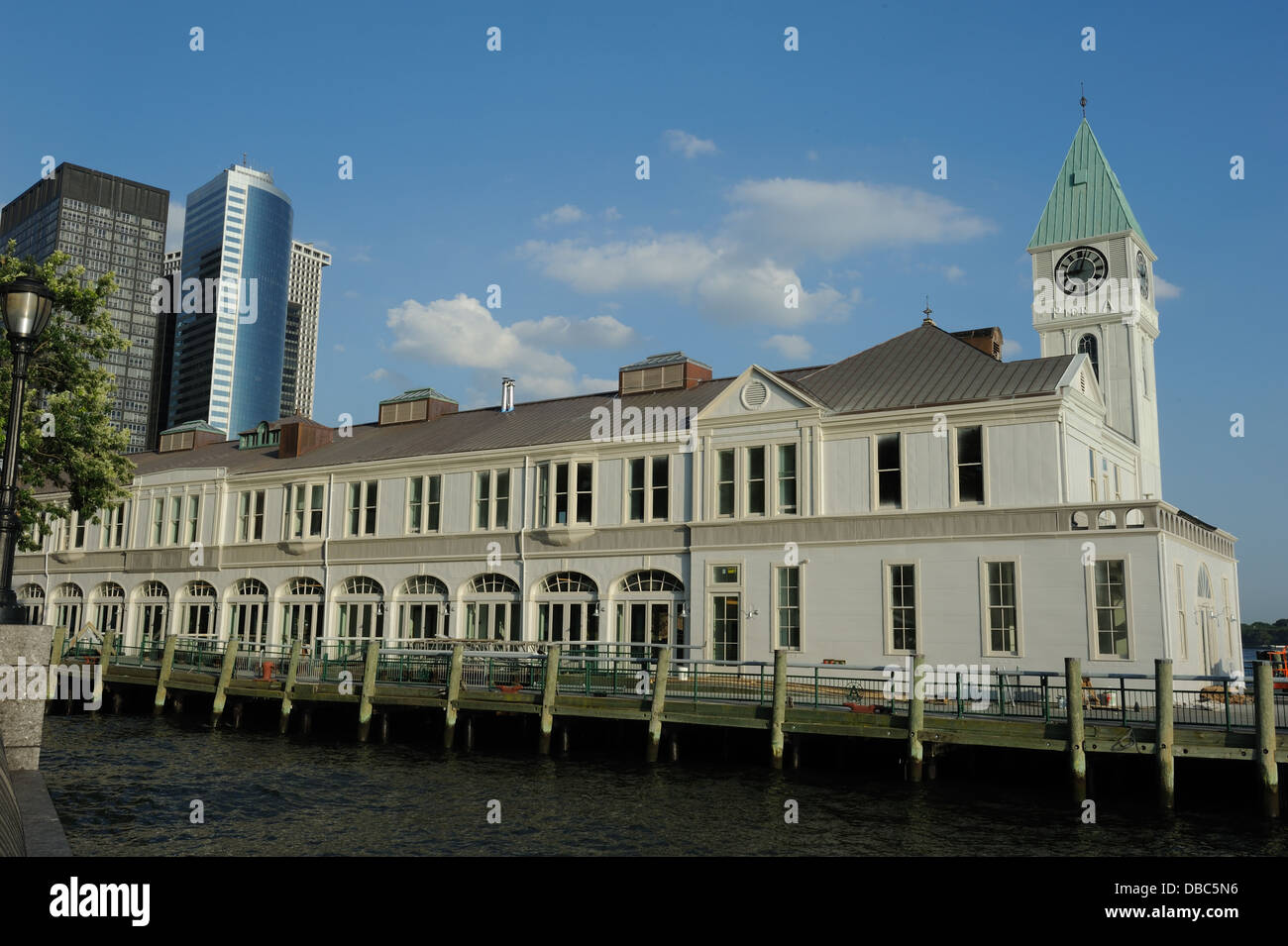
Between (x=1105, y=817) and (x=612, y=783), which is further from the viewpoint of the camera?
(x=612, y=783)

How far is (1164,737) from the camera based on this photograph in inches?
769

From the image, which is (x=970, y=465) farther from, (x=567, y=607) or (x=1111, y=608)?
(x=567, y=607)

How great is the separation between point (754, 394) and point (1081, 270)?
36341 millimetres

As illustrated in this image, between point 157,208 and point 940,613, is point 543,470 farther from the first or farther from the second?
point 157,208

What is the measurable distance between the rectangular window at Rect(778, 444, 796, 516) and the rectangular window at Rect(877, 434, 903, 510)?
2.85m

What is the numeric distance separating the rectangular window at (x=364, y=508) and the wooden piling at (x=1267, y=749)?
33362 mm

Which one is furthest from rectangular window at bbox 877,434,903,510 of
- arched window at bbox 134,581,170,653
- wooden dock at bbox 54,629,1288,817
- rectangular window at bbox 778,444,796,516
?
arched window at bbox 134,581,170,653

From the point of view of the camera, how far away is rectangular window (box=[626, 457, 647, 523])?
37.1 metres

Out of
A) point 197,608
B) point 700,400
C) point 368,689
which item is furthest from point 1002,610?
point 197,608

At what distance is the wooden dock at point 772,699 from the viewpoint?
1991cm
